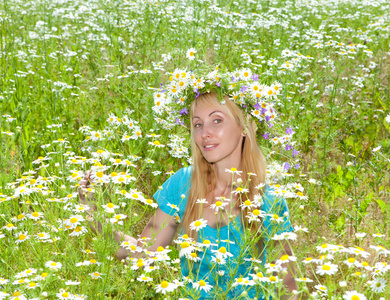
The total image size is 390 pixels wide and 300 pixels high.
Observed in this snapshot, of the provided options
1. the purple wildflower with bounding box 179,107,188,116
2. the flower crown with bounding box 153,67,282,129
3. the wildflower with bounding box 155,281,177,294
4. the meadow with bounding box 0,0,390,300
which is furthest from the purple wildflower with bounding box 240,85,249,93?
the wildflower with bounding box 155,281,177,294

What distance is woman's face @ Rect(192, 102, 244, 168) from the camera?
2.66 meters

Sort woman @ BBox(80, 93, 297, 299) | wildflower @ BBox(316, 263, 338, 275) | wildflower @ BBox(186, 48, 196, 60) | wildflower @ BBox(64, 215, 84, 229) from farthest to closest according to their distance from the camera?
1. wildflower @ BBox(186, 48, 196, 60)
2. woman @ BBox(80, 93, 297, 299)
3. wildflower @ BBox(64, 215, 84, 229)
4. wildflower @ BBox(316, 263, 338, 275)

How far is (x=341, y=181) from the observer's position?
391cm

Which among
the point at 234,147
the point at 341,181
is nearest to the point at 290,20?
the point at 341,181

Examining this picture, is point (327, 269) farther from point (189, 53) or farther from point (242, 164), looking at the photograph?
point (189, 53)

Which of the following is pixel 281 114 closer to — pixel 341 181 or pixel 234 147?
pixel 341 181

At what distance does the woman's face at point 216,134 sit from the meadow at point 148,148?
0.80 feet

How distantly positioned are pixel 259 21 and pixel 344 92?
2172mm

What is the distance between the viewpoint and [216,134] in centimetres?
266

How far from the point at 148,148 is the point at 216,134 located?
Answer: 1.62 m

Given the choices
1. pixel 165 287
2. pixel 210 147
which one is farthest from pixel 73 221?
pixel 210 147

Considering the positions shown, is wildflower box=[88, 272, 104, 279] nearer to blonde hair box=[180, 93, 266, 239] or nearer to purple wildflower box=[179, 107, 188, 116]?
blonde hair box=[180, 93, 266, 239]

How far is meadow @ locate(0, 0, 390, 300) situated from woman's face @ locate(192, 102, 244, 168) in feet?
0.80

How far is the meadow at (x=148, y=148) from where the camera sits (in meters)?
2.19
